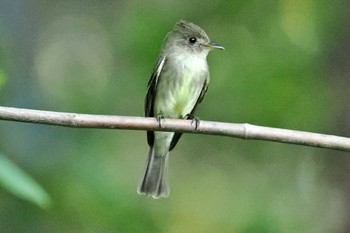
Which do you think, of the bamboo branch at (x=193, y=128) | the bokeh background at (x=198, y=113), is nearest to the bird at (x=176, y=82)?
the bokeh background at (x=198, y=113)

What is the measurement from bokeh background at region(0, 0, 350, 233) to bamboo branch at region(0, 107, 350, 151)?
1862mm

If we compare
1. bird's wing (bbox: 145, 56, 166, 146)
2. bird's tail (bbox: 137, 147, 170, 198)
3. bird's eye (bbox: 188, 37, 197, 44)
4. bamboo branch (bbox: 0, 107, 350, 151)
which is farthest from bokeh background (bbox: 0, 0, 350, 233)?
bamboo branch (bbox: 0, 107, 350, 151)

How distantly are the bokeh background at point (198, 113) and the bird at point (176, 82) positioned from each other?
31 cm

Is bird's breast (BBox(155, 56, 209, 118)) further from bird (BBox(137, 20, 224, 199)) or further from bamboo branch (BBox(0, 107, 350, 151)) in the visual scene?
bamboo branch (BBox(0, 107, 350, 151))

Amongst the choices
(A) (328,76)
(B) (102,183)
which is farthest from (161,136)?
(A) (328,76)

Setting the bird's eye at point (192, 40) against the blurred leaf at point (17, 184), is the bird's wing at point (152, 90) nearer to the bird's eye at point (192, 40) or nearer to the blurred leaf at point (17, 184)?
the bird's eye at point (192, 40)

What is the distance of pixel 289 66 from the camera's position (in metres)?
6.03

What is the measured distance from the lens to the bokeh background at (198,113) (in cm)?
518

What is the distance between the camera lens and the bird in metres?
4.79

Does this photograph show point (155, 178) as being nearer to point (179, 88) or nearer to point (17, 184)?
point (179, 88)

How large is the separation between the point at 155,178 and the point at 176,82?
1.91ft

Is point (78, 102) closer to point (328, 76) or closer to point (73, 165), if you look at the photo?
point (73, 165)

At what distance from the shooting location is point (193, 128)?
3305 millimetres

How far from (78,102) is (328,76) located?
74.2 inches
